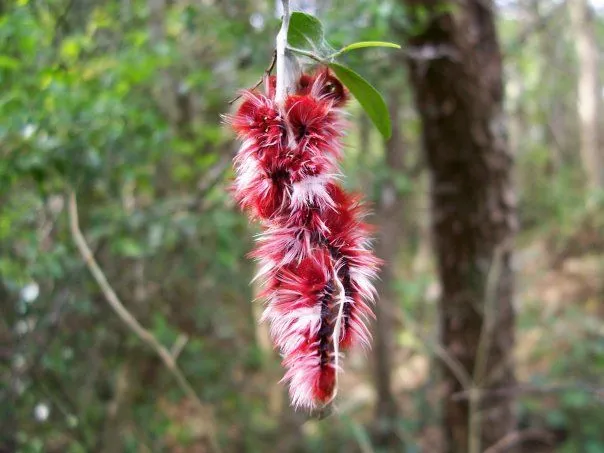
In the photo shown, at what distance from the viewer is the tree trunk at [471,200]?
2.94 m

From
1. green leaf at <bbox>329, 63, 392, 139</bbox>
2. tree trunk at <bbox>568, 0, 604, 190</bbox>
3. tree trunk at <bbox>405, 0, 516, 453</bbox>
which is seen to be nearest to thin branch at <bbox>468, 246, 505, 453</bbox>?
tree trunk at <bbox>405, 0, 516, 453</bbox>

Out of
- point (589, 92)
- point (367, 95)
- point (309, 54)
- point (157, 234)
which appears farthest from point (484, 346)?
point (589, 92)

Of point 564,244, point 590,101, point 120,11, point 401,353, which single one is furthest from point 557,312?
point 120,11

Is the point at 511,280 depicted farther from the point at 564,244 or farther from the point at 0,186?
the point at 564,244

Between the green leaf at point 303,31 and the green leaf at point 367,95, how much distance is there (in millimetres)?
50

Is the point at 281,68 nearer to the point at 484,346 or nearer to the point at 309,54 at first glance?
the point at 309,54

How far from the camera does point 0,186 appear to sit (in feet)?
6.59

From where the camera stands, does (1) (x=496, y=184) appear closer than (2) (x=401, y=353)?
Yes

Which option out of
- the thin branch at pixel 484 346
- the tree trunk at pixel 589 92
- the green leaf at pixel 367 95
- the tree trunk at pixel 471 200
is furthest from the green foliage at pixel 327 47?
the tree trunk at pixel 589 92

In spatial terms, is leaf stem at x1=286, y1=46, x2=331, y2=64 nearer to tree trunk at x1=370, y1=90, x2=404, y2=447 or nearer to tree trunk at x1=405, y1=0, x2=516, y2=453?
tree trunk at x1=405, y1=0, x2=516, y2=453

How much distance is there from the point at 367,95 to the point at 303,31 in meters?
0.13

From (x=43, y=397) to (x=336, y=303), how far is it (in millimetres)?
2063

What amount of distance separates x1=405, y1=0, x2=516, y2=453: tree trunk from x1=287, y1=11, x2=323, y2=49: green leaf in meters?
2.16

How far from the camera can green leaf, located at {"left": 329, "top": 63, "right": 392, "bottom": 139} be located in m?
Result: 0.84
